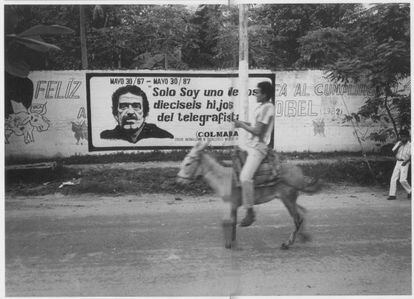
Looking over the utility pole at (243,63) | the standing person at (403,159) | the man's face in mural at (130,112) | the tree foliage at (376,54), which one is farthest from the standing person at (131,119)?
the standing person at (403,159)

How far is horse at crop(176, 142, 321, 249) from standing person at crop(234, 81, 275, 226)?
4.1 inches

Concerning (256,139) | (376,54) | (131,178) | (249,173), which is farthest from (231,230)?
(376,54)

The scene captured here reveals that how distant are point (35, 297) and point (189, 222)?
2313 mm

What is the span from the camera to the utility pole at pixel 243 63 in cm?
475

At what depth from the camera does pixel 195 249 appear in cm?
508

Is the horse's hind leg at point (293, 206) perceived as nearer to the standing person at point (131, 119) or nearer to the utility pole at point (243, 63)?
the utility pole at point (243, 63)

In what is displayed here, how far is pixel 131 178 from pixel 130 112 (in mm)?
988

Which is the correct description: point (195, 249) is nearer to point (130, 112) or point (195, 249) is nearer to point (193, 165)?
point (193, 165)

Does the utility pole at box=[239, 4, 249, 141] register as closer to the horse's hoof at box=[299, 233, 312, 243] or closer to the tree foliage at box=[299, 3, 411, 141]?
the tree foliage at box=[299, 3, 411, 141]

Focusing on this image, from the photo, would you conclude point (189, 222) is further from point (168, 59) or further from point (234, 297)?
point (168, 59)

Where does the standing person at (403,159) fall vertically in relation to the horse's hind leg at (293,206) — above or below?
above

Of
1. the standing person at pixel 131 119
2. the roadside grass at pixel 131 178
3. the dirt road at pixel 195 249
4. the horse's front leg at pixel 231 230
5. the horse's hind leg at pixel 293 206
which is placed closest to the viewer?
the dirt road at pixel 195 249

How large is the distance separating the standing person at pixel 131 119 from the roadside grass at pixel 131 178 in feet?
1.79

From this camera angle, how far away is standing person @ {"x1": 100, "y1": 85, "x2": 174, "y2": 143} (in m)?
5.60
